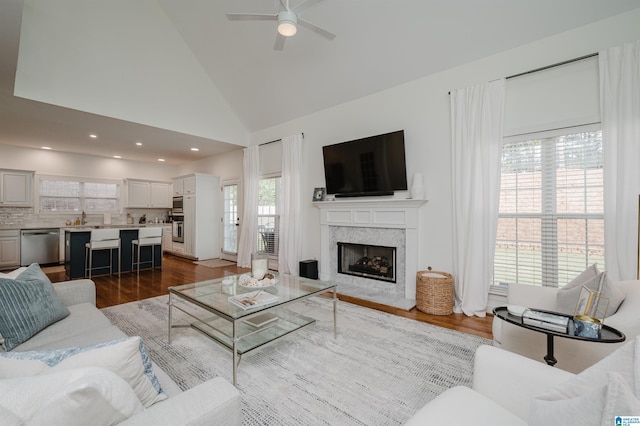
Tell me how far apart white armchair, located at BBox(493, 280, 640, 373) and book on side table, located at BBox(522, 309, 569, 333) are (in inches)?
12.8

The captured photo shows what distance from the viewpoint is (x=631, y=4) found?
8.07ft

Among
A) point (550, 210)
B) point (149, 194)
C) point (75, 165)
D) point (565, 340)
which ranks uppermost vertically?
point (75, 165)

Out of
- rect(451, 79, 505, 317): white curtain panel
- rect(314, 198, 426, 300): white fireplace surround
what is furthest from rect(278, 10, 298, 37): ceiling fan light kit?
rect(314, 198, 426, 300): white fireplace surround

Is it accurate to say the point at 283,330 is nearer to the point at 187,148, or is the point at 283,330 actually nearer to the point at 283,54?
the point at 283,54

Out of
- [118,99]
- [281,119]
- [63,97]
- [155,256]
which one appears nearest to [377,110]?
[281,119]

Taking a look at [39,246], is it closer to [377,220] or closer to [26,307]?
[26,307]

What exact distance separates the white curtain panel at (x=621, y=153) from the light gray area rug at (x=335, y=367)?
148 centimetres

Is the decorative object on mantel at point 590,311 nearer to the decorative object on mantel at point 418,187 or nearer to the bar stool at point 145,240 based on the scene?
the decorative object on mantel at point 418,187

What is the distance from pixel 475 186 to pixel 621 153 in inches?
46.5

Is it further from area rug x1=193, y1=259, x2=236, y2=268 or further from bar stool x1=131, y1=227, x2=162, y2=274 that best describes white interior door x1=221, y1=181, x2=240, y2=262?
bar stool x1=131, y1=227, x2=162, y2=274

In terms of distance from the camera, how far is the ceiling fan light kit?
2.52 m

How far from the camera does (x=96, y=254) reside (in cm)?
509

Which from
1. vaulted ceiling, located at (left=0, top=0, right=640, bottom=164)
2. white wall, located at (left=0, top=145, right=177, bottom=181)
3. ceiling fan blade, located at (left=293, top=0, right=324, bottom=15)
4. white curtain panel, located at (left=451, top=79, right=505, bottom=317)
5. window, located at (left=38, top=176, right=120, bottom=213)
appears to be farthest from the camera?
window, located at (left=38, top=176, right=120, bottom=213)

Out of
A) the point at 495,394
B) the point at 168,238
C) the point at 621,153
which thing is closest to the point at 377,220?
the point at 621,153
